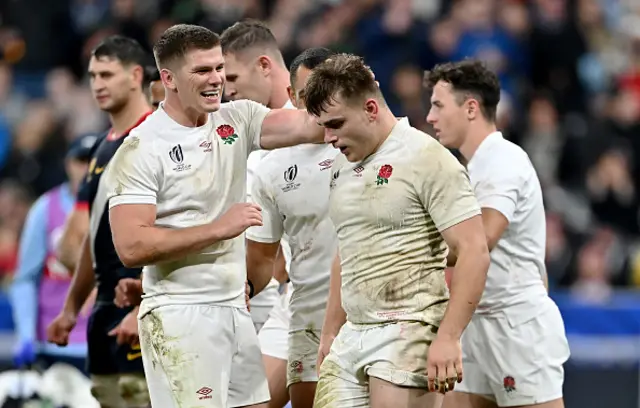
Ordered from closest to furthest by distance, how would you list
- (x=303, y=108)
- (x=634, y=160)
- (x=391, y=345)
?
(x=391, y=345) < (x=303, y=108) < (x=634, y=160)

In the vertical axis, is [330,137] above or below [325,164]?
above

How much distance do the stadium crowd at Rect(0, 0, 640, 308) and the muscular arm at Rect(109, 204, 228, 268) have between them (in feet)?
23.8

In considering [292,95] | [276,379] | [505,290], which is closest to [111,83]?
[292,95]

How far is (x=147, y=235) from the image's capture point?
5699 millimetres

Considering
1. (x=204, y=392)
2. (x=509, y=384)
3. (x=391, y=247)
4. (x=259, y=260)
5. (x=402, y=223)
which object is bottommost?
(x=509, y=384)

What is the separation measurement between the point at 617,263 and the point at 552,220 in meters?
0.78

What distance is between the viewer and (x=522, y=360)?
6965 mm

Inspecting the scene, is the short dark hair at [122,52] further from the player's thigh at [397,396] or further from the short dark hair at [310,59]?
the player's thigh at [397,396]

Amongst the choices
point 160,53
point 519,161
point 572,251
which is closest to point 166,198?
point 160,53

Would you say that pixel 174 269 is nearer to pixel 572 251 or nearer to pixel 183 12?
pixel 572 251

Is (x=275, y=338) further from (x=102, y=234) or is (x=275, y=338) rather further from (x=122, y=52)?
(x=122, y=52)

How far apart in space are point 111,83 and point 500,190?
7.97 feet

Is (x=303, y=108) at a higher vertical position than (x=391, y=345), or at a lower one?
higher

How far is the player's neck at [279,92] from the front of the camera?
23.8ft
